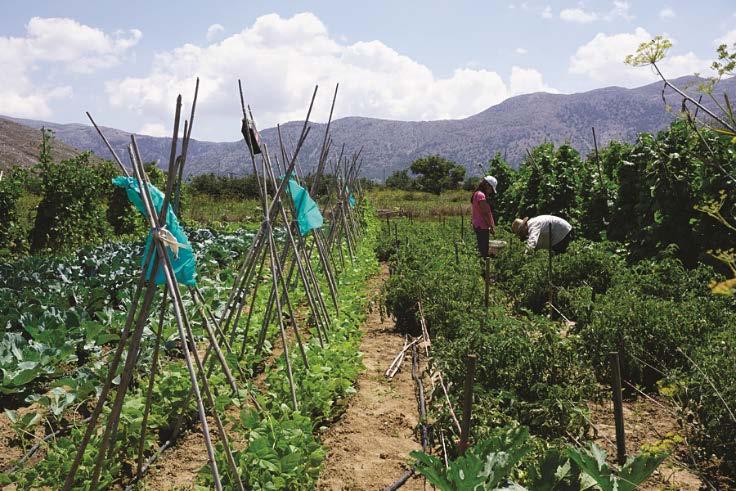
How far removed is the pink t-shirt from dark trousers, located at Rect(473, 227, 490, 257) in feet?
0.52

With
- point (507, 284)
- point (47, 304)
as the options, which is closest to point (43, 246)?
point (47, 304)

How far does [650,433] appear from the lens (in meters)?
3.95

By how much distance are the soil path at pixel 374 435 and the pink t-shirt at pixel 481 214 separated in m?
4.81

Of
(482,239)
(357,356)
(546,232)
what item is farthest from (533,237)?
(357,356)

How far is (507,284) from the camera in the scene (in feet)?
25.8

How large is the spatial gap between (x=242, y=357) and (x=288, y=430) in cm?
208

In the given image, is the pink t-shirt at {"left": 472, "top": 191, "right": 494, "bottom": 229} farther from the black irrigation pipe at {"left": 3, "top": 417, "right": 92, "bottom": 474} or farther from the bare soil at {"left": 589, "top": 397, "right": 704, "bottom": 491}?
the black irrigation pipe at {"left": 3, "top": 417, "right": 92, "bottom": 474}

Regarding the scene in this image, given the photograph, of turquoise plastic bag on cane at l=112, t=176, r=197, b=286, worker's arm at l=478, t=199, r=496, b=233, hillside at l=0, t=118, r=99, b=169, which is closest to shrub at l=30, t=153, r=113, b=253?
worker's arm at l=478, t=199, r=496, b=233

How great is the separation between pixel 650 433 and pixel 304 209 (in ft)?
14.1

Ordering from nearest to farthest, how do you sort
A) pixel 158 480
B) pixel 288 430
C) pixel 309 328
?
pixel 288 430, pixel 158 480, pixel 309 328

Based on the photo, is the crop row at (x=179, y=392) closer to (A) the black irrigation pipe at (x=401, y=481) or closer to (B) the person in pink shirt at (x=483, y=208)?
(A) the black irrigation pipe at (x=401, y=481)

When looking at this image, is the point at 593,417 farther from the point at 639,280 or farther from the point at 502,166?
the point at 502,166

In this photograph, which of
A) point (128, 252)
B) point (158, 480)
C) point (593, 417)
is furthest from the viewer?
point (128, 252)

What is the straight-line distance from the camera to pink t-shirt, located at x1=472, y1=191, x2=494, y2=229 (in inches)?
383
